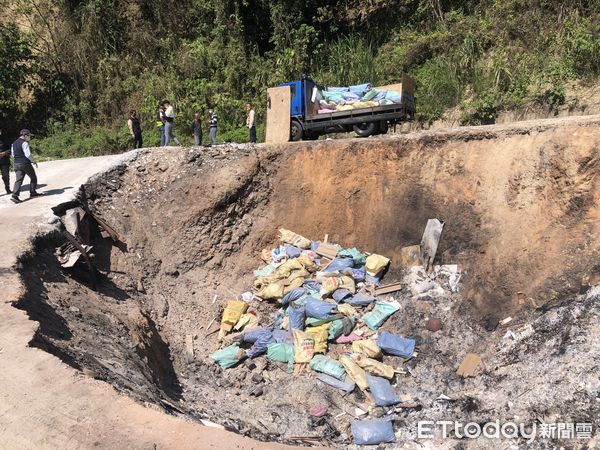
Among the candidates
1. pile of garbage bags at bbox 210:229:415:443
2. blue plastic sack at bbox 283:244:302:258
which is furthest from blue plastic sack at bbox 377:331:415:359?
blue plastic sack at bbox 283:244:302:258

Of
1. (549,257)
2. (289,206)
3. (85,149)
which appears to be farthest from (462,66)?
(85,149)

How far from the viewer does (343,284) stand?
7.54 m

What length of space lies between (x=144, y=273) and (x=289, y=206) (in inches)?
119

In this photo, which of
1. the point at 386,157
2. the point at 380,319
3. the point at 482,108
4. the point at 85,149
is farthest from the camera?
the point at 85,149

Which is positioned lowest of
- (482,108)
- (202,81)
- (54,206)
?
(54,206)

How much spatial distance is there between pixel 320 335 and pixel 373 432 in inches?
75.1

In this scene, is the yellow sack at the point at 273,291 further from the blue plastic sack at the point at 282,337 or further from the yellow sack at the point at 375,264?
the yellow sack at the point at 375,264

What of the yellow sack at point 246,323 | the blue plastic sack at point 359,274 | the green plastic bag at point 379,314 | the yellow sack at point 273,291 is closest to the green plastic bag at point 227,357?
the yellow sack at point 246,323

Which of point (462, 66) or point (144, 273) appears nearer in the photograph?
point (144, 273)

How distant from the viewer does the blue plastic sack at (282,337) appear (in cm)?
699

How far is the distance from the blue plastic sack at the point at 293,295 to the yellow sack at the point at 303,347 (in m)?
0.78

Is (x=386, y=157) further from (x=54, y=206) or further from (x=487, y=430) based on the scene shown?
(x=54, y=206)

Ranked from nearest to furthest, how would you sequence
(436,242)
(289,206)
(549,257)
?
(549,257) → (436,242) → (289,206)

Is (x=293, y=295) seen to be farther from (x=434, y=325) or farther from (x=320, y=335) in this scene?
(x=434, y=325)
